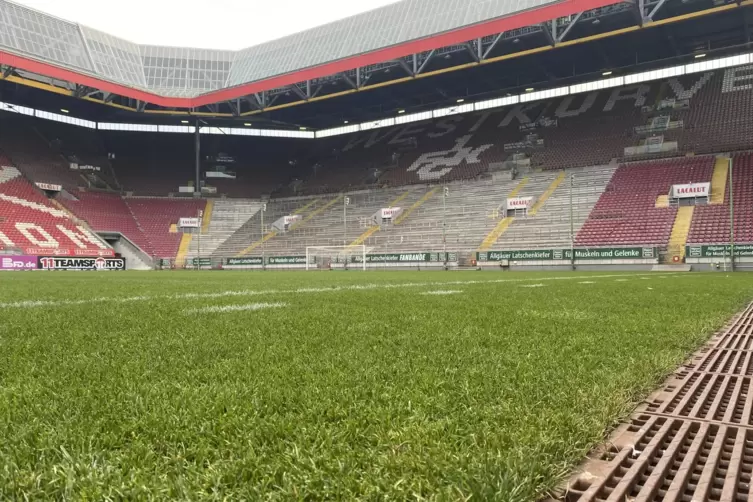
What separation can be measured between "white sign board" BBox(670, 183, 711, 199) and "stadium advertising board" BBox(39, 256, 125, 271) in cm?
3604

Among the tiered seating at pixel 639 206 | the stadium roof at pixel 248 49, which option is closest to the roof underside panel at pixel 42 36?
the stadium roof at pixel 248 49

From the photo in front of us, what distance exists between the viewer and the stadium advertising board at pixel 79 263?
3109 cm

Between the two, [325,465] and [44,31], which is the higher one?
[44,31]

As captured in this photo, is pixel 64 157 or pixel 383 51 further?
pixel 64 157

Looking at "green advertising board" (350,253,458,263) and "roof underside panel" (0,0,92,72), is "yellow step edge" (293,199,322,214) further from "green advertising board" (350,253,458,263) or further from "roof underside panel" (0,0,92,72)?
"roof underside panel" (0,0,92,72)

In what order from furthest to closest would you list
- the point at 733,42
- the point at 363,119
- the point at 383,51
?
1. the point at 363,119
2. the point at 733,42
3. the point at 383,51

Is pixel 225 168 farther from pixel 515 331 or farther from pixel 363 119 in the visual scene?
pixel 515 331

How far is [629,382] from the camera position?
2234 mm

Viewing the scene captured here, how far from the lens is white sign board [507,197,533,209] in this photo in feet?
106

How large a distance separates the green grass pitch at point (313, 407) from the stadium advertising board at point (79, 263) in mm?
32404

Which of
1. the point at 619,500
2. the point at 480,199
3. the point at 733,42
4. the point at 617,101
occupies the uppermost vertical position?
the point at 733,42

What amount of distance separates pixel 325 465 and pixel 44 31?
45334mm

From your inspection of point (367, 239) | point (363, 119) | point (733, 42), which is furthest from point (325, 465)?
point (363, 119)

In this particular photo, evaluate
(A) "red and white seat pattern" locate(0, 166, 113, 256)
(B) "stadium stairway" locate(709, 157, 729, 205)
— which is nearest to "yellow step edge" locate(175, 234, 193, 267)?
(A) "red and white seat pattern" locate(0, 166, 113, 256)
